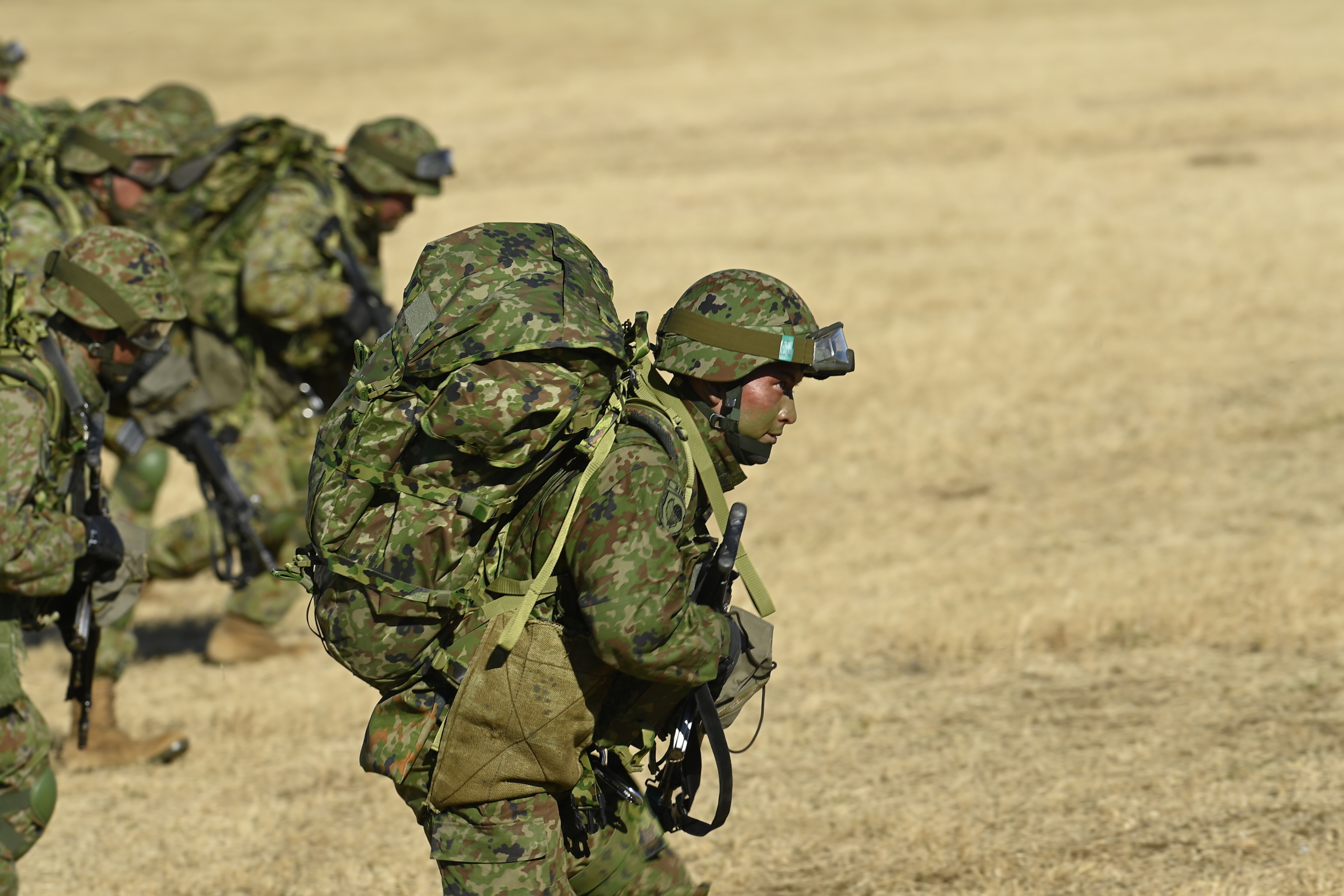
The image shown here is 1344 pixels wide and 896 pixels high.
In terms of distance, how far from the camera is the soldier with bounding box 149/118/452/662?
7.84m

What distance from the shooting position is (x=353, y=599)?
3691mm

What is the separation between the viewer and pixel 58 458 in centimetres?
532

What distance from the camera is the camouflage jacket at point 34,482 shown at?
15.4 ft

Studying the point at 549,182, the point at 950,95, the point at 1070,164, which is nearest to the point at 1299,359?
the point at 1070,164

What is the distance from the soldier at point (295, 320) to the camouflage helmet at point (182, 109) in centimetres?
222

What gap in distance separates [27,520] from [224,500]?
2.96 meters

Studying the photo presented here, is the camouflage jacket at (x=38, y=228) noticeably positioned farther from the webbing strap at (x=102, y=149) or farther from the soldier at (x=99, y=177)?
the webbing strap at (x=102, y=149)

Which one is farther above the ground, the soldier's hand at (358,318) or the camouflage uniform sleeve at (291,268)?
the camouflage uniform sleeve at (291,268)

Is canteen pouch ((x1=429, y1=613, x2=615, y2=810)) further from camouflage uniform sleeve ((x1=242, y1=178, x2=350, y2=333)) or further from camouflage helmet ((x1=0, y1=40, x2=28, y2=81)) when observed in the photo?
camouflage helmet ((x1=0, y1=40, x2=28, y2=81))

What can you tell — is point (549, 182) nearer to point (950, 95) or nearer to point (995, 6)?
point (950, 95)

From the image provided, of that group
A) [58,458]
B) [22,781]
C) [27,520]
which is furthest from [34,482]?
[22,781]

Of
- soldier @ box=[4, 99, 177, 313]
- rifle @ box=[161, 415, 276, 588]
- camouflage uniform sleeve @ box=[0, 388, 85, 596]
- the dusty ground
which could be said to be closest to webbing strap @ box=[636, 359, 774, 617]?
camouflage uniform sleeve @ box=[0, 388, 85, 596]

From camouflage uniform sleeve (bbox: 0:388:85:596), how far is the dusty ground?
150 centimetres

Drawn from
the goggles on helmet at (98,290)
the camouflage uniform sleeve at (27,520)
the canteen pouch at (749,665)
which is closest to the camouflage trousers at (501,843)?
the canteen pouch at (749,665)
